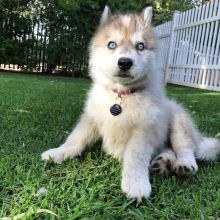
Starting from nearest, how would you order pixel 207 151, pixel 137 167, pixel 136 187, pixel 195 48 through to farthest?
pixel 136 187
pixel 137 167
pixel 207 151
pixel 195 48

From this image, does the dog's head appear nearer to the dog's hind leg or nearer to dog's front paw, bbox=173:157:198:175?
the dog's hind leg

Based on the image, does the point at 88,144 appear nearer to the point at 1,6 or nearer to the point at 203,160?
the point at 203,160

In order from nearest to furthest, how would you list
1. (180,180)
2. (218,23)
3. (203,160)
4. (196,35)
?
1. (180,180)
2. (203,160)
3. (218,23)
4. (196,35)

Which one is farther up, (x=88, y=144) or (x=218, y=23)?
(x=218, y=23)

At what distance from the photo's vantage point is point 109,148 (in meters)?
2.63

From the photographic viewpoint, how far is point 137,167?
7.34 ft

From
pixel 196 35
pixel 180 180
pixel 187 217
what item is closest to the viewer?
pixel 187 217

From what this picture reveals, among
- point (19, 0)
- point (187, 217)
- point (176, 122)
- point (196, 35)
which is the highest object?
point (19, 0)

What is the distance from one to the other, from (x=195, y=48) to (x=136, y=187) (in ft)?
29.5

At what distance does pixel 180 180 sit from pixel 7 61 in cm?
1349

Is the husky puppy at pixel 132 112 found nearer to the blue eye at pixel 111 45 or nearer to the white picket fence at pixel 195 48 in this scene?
the blue eye at pixel 111 45

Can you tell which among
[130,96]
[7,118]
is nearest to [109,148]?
[130,96]

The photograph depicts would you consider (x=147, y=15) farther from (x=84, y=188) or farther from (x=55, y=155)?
(x=84, y=188)

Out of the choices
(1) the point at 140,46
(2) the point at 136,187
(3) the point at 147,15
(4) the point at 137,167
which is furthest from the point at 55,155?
(3) the point at 147,15
